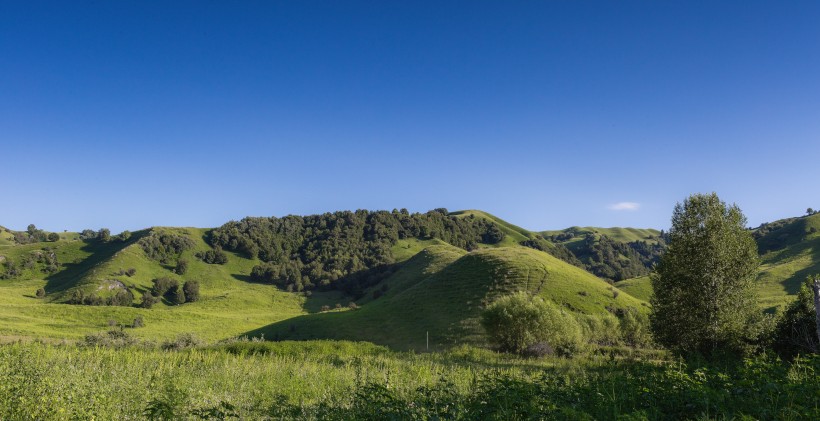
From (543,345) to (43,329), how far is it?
75.9 meters

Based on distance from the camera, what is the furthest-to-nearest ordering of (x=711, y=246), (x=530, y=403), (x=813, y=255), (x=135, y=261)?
1. (x=135, y=261)
2. (x=813, y=255)
3. (x=711, y=246)
4. (x=530, y=403)

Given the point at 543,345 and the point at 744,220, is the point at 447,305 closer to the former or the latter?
the point at 543,345

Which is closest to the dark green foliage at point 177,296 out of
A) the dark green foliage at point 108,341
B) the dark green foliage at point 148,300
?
the dark green foliage at point 148,300

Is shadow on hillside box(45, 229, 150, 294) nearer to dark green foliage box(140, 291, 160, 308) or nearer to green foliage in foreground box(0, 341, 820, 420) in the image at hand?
dark green foliage box(140, 291, 160, 308)

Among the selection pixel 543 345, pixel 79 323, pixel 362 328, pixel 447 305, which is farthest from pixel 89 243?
pixel 543 345

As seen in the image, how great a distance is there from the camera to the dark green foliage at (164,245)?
16388 cm

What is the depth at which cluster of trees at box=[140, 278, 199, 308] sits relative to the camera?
427ft

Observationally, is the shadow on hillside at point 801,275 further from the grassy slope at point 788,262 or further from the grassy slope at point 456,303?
the grassy slope at point 456,303

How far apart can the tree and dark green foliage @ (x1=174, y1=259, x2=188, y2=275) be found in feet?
531

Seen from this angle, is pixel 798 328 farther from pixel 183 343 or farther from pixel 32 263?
pixel 32 263

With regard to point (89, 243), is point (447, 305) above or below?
below

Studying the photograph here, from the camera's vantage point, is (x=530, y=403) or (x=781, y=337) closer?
(x=530, y=403)

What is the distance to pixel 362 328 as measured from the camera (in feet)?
261

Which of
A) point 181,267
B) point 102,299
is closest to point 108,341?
point 102,299
